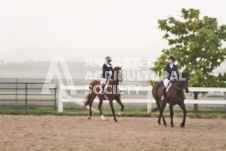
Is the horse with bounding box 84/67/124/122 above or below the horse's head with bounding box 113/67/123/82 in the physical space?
below

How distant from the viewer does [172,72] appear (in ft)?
44.1

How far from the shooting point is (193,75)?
2003 cm

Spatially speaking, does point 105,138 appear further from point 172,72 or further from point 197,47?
point 197,47

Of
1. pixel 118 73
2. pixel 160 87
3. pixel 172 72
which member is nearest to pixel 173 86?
pixel 172 72

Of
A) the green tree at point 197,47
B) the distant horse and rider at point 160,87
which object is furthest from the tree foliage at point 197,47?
the distant horse and rider at point 160,87

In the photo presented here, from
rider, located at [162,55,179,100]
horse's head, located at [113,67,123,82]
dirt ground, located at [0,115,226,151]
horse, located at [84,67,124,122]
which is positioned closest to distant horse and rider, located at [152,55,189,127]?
rider, located at [162,55,179,100]

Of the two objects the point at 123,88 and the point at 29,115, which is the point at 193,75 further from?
the point at 29,115

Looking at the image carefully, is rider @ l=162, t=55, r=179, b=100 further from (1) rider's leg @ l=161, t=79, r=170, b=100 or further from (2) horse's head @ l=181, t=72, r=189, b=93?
(2) horse's head @ l=181, t=72, r=189, b=93

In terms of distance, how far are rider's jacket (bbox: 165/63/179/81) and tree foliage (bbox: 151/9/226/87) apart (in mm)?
6553

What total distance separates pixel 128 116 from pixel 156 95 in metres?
3.83

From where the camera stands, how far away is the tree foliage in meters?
20.0

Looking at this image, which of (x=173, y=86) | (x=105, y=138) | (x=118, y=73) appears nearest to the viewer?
(x=105, y=138)

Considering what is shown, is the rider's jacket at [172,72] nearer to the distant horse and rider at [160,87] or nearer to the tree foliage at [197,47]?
the distant horse and rider at [160,87]

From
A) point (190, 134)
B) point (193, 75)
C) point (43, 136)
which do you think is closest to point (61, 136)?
point (43, 136)
